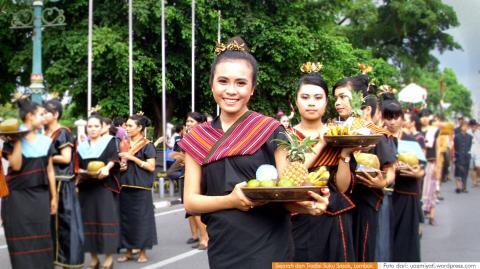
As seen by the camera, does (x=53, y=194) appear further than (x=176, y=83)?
No

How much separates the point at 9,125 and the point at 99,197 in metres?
2.15

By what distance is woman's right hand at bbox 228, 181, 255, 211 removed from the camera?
3227 millimetres

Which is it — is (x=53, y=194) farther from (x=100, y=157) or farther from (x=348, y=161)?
(x=348, y=161)

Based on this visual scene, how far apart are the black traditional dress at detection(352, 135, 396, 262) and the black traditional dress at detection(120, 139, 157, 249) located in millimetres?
4371

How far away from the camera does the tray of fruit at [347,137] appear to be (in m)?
4.05

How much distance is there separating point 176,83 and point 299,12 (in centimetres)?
574

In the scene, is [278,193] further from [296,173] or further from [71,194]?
[71,194]

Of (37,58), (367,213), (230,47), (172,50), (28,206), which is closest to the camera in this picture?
(230,47)

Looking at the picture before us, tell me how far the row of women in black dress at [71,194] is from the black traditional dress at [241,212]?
404 cm

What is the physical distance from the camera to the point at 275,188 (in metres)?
3.15

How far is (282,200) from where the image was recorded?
127 inches

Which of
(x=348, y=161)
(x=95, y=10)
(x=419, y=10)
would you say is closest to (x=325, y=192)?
(x=348, y=161)

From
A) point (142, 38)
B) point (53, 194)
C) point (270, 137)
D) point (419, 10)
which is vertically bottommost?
point (53, 194)

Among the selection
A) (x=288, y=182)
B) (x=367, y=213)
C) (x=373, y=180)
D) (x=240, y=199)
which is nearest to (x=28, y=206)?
(x=367, y=213)
